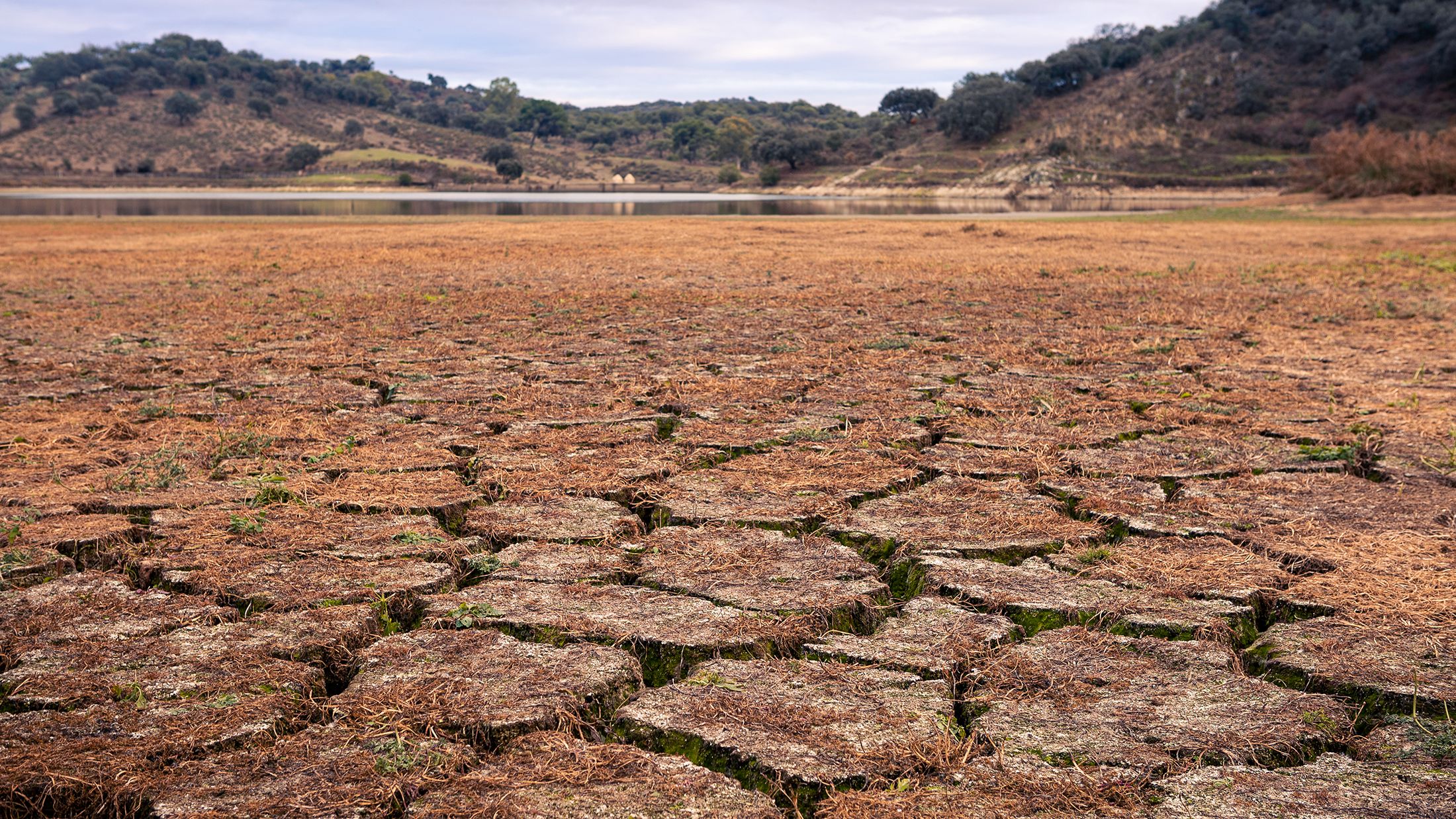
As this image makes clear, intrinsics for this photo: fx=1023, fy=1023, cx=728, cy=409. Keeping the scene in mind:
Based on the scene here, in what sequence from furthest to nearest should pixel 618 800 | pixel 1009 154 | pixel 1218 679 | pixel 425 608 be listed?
pixel 1009 154 < pixel 425 608 < pixel 1218 679 < pixel 618 800

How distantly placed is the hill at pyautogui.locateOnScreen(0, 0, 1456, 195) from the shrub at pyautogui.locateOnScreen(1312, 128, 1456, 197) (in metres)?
22.1

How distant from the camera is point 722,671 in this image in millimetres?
2789

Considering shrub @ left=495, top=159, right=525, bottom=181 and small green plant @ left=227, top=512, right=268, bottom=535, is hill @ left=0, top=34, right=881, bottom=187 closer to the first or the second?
shrub @ left=495, top=159, right=525, bottom=181

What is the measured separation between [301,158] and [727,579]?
13071 centimetres

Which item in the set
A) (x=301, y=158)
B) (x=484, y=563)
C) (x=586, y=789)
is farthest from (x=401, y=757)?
(x=301, y=158)

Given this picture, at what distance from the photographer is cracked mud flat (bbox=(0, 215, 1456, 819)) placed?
2.31 metres

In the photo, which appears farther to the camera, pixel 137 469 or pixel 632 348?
pixel 632 348

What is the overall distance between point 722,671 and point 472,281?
11.9 m

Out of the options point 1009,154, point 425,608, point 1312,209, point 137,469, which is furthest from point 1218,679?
point 1009,154

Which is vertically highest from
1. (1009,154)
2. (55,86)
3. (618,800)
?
(55,86)

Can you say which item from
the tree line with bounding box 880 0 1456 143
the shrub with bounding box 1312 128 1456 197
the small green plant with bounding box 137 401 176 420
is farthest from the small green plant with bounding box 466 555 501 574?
the tree line with bounding box 880 0 1456 143

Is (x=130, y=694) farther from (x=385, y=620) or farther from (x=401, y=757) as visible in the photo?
(x=401, y=757)

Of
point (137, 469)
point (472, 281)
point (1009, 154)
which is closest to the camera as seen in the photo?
point (137, 469)

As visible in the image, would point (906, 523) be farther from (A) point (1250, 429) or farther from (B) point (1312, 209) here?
(B) point (1312, 209)
